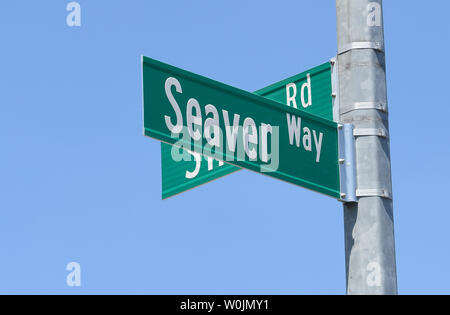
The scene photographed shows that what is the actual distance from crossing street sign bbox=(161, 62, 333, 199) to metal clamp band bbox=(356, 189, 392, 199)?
56 centimetres

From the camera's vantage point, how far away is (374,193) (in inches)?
285

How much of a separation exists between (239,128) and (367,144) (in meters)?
0.81

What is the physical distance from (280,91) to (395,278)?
4.70ft

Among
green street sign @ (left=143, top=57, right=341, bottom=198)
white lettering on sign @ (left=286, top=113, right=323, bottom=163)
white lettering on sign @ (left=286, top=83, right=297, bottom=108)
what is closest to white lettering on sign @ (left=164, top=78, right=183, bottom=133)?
green street sign @ (left=143, top=57, right=341, bottom=198)

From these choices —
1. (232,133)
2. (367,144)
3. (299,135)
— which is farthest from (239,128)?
(367,144)

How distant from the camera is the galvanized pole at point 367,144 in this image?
710cm

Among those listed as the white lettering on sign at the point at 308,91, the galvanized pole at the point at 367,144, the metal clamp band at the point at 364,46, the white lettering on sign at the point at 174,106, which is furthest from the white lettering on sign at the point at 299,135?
the white lettering on sign at the point at 174,106

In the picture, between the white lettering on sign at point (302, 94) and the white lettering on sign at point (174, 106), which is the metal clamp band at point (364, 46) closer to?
the white lettering on sign at point (302, 94)

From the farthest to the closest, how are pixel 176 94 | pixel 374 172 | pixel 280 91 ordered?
pixel 280 91 → pixel 374 172 → pixel 176 94

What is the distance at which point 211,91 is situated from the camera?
22.9 feet

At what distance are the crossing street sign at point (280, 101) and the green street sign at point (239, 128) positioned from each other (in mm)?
25

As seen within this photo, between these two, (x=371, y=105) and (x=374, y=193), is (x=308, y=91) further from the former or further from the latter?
(x=374, y=193)
